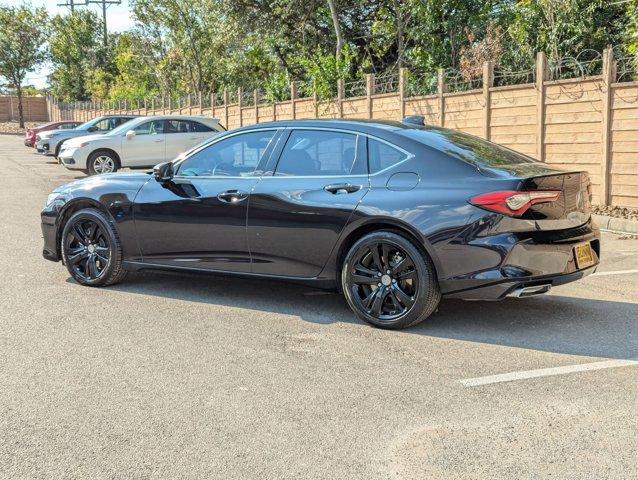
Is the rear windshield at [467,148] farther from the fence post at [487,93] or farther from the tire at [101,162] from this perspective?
the tire at [101,162]

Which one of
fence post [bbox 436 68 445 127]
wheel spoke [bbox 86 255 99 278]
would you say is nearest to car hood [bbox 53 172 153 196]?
wheel spoke [bbox 86 255 99 278]

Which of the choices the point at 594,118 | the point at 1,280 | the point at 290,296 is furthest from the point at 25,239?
the point at 594,118

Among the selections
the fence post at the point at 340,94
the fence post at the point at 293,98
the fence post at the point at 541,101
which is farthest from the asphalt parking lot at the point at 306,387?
the fence post at the point at 293,98

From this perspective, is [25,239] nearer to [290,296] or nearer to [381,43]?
[290,296]

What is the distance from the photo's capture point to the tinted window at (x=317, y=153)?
5793mm

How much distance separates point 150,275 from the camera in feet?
24.6

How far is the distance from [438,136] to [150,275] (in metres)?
3.34

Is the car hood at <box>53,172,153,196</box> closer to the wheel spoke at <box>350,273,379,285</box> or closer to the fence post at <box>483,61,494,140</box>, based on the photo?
the wheel spoke at <box>350,273,379,285</box>

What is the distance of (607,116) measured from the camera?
11.0 meters

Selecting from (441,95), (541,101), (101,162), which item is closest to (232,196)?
(541,101)

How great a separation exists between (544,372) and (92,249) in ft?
14.1

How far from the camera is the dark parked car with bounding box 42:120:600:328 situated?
203 inches

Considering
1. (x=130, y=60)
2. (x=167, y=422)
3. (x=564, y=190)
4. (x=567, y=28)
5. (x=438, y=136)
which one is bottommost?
(x=167, y=422)

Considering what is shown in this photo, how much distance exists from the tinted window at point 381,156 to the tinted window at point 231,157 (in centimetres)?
97
